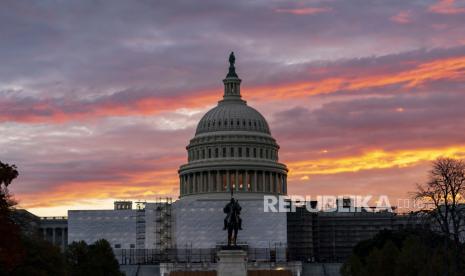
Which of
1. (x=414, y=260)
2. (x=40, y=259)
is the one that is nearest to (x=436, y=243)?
(x=414, y=260)

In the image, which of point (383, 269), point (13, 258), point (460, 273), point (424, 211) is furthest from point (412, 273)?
point (13, 258)

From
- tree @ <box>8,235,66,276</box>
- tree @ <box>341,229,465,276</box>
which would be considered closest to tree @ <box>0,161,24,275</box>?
tree @ <box>8,235,66,276</box>

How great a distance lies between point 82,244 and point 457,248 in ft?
240

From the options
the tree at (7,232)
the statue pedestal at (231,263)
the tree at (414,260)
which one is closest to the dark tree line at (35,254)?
the tree at (7,232)

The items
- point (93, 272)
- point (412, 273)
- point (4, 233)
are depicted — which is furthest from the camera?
point (93, 272)

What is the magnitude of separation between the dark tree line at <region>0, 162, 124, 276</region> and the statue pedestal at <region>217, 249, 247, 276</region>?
674 inches

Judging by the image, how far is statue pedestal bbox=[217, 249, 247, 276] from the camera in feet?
447

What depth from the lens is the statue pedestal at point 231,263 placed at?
447 feet

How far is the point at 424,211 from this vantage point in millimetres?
98625

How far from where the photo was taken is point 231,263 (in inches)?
5389

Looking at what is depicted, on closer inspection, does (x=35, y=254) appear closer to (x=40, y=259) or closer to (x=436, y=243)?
(x=40, y=259)

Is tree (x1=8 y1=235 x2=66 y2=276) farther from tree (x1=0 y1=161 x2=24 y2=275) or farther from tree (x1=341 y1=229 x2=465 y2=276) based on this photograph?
tree (x1=341 y1=229 x2=465 y2=276)

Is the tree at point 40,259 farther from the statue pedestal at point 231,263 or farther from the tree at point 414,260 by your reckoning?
the tree at point 414,260

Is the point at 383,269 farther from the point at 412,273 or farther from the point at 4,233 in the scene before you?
the point at 4,233
